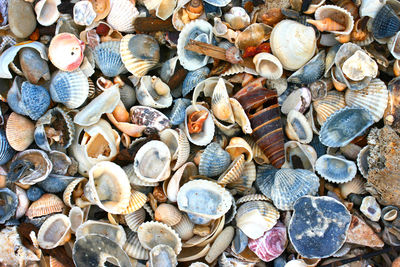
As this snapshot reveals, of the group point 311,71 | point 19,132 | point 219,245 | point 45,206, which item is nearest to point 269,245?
point 219,245

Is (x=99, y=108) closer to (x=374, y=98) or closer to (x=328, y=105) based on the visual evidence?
(x=328, y=105)

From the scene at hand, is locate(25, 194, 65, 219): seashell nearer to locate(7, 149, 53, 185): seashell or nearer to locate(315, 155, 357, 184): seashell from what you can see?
locate(7, 149, 53, 185): seashell

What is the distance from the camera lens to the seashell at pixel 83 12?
88.8 inches

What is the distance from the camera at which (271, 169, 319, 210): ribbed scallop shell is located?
6.86 feet

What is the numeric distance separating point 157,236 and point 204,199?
0.32m

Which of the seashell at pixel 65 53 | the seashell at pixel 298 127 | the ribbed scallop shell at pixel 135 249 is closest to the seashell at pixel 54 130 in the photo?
the seashell at pixel 65 53

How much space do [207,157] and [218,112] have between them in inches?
9.9

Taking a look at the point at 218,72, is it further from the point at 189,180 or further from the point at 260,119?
the point at 189,180

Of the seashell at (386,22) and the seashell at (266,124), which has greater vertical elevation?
the seashell at (386,22)

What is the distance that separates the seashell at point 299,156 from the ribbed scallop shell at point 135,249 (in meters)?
0.92

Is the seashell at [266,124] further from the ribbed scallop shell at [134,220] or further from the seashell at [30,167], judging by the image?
the seashell at [30,167]

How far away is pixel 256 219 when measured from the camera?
2080mm

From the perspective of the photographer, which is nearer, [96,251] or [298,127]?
[96,251]

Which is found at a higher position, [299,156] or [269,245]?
[299,156]
